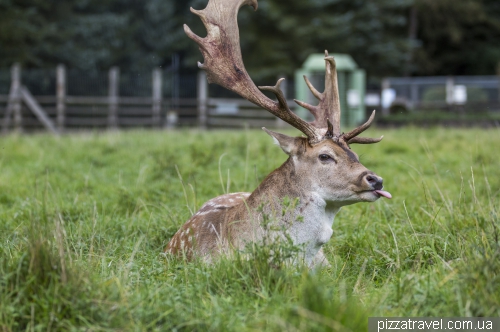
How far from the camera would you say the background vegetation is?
1143 inches

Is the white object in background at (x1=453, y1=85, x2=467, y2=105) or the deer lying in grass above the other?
the white object in background at (x1=453, y1=85, x2=467, y2=105)

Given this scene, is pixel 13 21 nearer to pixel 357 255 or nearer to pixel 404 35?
pixel 404 35

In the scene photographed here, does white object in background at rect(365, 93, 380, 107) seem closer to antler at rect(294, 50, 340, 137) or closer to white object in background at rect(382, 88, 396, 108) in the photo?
white object in background at rect(382, 88, 396, 108)

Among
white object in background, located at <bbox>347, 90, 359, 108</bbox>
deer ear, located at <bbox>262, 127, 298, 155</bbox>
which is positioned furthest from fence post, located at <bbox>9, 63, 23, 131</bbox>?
deer ear, located at <bbox>262, 127, 298, 155</bbox>

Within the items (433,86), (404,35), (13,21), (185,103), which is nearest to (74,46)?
(13,21)

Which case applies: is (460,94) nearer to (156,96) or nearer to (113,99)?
(156,96)

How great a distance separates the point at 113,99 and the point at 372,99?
9.99m

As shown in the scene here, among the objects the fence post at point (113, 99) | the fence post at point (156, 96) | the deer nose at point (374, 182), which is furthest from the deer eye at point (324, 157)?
the fence post at point (113, 99)

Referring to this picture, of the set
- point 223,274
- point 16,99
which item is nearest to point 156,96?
point 16,99

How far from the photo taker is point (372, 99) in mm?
26516

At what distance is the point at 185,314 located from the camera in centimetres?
332

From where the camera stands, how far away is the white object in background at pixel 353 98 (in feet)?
76.6

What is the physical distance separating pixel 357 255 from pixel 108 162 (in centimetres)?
554

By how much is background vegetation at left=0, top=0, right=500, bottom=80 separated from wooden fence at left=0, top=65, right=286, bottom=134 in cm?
590
